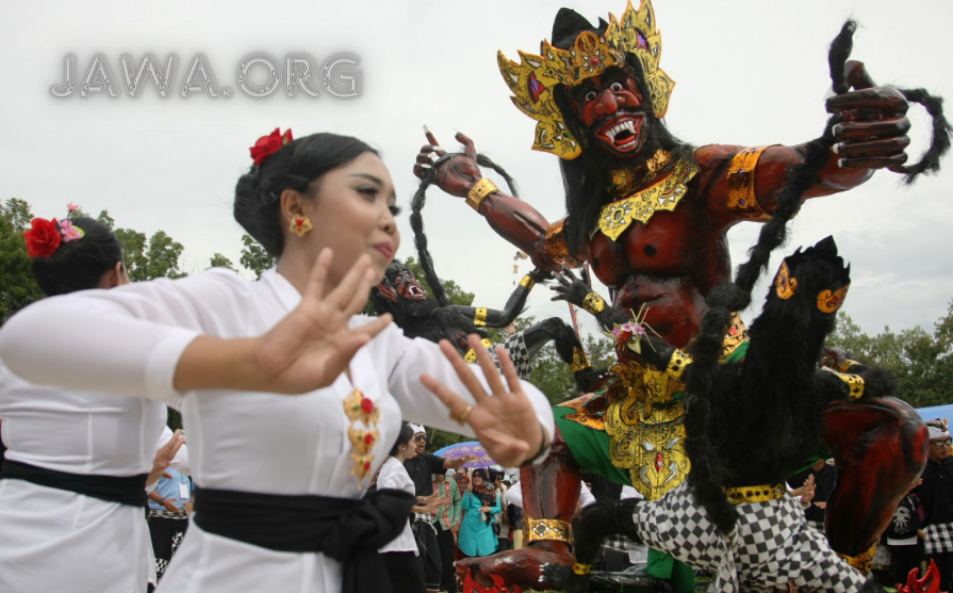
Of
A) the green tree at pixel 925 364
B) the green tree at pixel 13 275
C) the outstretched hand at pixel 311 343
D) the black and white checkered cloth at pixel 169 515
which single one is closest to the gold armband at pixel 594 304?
the outstretched hand at pixel 311 343

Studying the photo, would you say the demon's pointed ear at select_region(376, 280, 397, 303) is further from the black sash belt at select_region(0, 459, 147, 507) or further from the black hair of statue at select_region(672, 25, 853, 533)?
the black sash belt at select_region(0, 459, 147, 507)

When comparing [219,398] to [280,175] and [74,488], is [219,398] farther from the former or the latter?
[74,488]

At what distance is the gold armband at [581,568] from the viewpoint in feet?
11.9

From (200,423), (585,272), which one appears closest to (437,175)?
(585,272)

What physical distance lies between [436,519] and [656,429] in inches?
218

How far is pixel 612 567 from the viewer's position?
7.47 meters

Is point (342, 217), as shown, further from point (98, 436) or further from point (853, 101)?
point (853, 101)

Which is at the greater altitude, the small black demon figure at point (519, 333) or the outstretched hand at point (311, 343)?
the small black demon figure at point (519, 333)

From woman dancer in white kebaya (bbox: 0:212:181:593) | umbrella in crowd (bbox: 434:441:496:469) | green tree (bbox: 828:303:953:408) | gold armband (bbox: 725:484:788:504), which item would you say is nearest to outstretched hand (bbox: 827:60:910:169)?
gold armband (bbox: 725:484:788:504)

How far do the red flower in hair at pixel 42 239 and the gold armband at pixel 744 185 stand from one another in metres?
2.80

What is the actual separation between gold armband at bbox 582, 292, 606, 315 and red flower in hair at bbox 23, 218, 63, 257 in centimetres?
219

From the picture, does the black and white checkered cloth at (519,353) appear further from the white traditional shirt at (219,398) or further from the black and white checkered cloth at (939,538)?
the black and white checkered cloth at (939,538)

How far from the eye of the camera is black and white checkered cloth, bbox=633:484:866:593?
2920 millimetres

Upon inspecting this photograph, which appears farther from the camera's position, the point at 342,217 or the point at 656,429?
the point at 656,429
